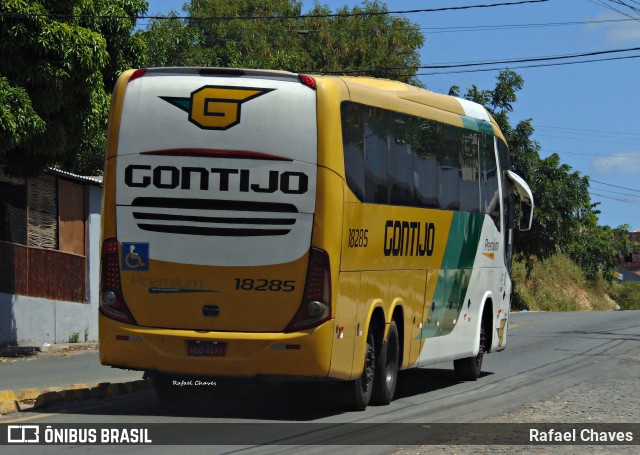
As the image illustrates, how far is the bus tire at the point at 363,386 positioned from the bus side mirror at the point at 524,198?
671cm

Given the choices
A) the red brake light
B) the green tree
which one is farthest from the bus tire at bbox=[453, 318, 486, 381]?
the green tree

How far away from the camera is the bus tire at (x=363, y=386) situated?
43.1ft

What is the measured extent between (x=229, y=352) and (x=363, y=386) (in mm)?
2079

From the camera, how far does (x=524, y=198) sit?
66.2ft

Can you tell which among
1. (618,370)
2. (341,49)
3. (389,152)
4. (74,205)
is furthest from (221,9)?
(389,152)

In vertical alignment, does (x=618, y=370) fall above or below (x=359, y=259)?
below

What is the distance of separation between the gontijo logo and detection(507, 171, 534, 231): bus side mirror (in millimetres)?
8352

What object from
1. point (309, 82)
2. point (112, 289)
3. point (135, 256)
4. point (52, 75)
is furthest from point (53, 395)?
point (52, 75)

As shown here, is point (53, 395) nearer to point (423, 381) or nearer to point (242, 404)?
point (242, 404)

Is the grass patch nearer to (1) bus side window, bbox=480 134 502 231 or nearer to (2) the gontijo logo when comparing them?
(1) bus side window, bbox=480 134 502 231

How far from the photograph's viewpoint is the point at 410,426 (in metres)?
12.1

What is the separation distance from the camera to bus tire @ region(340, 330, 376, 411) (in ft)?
43.1

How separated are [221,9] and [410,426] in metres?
57.9

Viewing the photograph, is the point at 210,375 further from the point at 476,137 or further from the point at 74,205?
the point at 74,205
